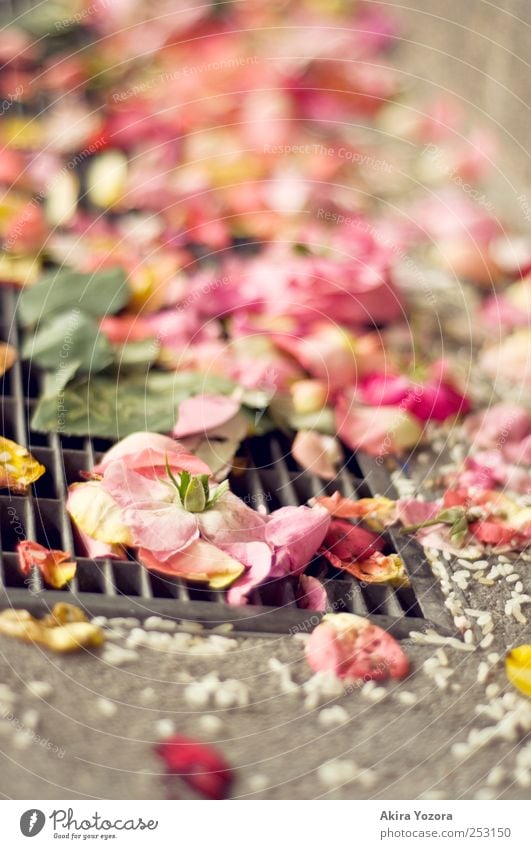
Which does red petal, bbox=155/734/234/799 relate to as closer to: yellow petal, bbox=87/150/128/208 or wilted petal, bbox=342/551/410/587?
wilted petal, bbox=342/551/410/587

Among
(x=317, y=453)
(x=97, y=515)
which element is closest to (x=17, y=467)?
(x=97, y=515)

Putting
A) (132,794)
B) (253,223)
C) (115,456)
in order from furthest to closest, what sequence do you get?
1. (253,223)
2. (115,456)
3. (132,794)

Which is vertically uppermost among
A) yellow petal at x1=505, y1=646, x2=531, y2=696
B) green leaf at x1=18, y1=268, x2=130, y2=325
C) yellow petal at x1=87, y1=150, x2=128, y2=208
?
yellow petal at x1=87, y1=150, x2=128, y2=208

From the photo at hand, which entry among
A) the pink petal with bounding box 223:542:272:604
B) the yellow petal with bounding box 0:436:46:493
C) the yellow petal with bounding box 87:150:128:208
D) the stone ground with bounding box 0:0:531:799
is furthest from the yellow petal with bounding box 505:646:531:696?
the yellow petal with bounding box 87:150:128:208

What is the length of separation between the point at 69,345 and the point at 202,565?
175mm

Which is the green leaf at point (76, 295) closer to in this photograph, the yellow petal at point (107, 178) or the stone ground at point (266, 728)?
the yellow petal at point (107, 178)

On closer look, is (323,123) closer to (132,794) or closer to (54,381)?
(54,381)

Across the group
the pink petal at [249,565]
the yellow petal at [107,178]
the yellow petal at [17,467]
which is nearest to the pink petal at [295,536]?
the pink petal at [249,565]

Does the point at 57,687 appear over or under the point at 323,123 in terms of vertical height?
under

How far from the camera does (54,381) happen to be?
1.85ft

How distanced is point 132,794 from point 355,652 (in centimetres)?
11

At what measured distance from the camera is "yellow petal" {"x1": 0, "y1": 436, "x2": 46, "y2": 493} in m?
0.50
